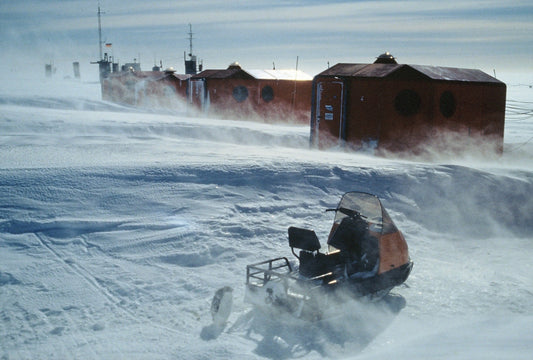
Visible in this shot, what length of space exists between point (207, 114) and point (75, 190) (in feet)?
59.8

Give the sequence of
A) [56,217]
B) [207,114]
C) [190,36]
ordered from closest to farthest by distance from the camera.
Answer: [56,217] < [207,114] < [190,36]

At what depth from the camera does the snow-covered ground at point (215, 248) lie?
16.3ft

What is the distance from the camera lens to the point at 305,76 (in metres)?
27.5

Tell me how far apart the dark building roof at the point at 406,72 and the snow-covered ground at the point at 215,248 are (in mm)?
3564

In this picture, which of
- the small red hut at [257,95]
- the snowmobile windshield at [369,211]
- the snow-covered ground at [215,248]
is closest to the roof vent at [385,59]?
the snow-covered ground at [215,248]

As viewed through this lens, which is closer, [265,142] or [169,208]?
[169,208]

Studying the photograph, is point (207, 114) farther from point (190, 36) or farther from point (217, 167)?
point (190, 36)

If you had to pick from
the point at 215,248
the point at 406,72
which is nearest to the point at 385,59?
the point at 406,72

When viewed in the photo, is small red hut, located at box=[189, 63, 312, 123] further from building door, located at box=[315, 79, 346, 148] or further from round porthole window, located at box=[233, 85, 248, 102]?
building door, located at box=[315, 79, 346, 148]

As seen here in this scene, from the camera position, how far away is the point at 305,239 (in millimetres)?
5496

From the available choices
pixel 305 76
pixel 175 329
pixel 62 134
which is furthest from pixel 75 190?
pixel 305 76

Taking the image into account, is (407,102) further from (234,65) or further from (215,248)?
(234,65)

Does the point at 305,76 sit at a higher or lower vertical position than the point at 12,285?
higher

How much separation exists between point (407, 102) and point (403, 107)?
19 centimetres
